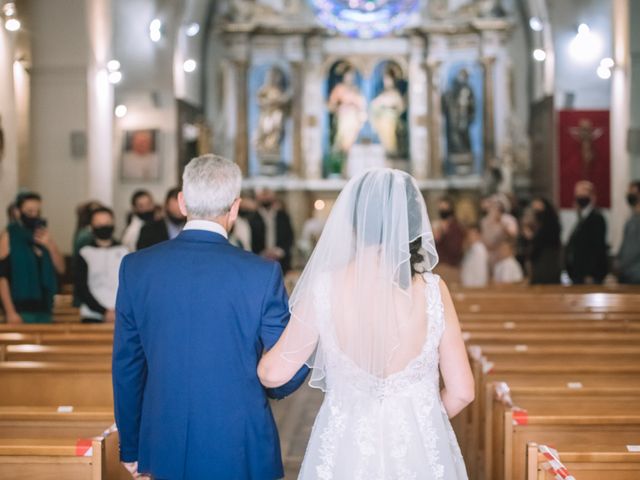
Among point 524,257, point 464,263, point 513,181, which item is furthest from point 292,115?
point 464,263

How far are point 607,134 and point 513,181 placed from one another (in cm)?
309

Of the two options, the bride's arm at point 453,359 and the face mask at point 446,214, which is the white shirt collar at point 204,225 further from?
the face mask at point 446,214

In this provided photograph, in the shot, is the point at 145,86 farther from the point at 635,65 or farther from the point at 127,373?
the point at 127,373

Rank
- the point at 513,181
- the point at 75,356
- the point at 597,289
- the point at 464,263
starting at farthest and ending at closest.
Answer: the point at 513,181
the point at 464,263
the point at 597,289
the point at 75,356

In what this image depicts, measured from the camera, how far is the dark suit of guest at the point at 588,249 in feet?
36.4

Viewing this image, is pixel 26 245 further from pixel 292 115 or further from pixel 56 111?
pixel 292 115

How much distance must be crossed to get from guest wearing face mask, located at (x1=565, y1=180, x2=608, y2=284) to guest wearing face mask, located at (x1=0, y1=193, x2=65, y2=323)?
5799 mm

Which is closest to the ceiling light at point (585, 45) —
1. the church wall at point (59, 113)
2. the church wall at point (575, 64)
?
the church wall at point (575, 64)

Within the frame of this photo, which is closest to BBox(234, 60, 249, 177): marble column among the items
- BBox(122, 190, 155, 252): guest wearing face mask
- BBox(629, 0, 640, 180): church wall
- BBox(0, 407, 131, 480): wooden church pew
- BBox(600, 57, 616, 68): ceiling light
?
BBox(600, 57, 616, 68): ceiling light

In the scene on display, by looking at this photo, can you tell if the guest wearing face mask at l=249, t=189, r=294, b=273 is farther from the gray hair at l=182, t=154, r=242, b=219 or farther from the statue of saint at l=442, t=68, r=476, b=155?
the gray hair at l=182, t=154, r=242, b=219

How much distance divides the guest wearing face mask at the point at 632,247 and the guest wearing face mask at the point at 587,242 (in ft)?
0.77

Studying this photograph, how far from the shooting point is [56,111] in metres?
13.5

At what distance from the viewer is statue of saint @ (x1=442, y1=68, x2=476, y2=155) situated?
2103 cm

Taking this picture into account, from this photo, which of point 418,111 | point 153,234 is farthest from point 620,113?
point 153,234
